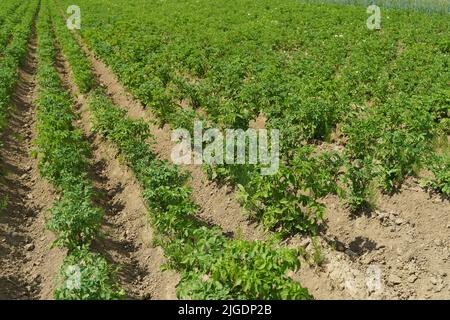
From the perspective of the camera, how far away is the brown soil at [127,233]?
23.0 ft

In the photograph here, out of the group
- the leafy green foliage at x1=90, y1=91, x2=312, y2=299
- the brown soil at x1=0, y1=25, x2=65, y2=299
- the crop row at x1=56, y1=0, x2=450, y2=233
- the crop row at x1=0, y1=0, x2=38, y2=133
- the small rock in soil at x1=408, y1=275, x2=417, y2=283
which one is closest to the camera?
the leafy green foliage at x1=90, y1=91, x2=312, y2=299

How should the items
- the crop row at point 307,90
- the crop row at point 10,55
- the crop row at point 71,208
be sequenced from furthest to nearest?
the crop row at point 10,55, the crop row at point 307,90, the crop row at point 71,208

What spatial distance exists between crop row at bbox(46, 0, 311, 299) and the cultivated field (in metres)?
0.03

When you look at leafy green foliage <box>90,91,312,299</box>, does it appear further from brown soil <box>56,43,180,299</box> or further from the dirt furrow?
the dirt furrow

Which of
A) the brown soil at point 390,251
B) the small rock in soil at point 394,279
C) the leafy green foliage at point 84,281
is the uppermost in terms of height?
the leafy green foliage at point 84,281

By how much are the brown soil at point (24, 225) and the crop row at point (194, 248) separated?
177 centimetres

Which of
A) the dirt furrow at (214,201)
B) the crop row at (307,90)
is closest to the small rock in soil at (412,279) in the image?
the crop row at (307,90)

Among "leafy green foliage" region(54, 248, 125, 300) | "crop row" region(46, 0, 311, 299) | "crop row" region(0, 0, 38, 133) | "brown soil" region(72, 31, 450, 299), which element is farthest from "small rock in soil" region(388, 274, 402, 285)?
"crop row" region(0, 0, 38, 133)

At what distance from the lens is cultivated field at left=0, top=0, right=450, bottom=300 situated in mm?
6410

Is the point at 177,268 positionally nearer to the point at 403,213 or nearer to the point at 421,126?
the point at 403,213

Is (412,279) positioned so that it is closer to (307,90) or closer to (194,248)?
(194,248)

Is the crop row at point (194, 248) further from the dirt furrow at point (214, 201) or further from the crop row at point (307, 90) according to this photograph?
the crop row at point (307, 90)

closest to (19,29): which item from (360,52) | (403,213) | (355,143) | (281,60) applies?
(281,60)

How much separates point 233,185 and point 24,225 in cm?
393
